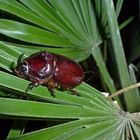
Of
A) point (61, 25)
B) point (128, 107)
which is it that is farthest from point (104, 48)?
point (61, 25)

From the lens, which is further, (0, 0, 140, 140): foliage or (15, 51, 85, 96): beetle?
(15, 51, 85, 96): beetle

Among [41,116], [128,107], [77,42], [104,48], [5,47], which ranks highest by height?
[104,48]

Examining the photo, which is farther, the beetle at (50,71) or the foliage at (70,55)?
the beetle at (50,71)

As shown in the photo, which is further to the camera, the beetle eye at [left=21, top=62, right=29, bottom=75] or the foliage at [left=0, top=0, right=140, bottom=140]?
the beetle eye at [left=21, top=62, right=29, bottom=75]

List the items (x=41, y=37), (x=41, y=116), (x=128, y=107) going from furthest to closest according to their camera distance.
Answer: (x=128, y=107), (x=41, y=37), (x=41, y=116)

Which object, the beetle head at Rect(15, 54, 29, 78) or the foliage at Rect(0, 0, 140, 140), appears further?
the beetle head at Rect(15, 54, 29, 78)

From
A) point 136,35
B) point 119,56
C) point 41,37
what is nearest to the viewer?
point 41,37

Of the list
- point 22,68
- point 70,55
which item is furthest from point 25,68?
point 70,55

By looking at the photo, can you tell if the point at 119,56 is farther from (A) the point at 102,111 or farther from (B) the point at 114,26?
(A) the point at 102,111
